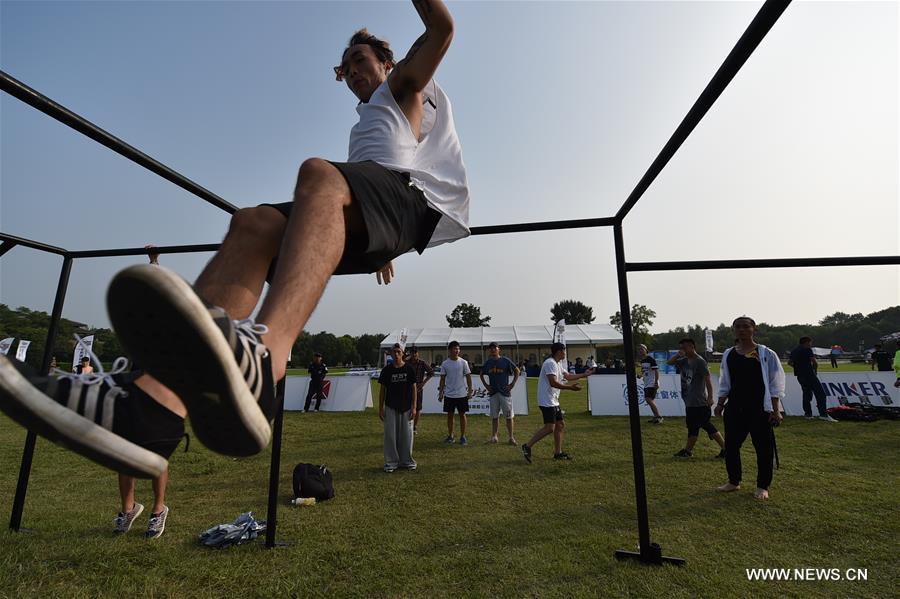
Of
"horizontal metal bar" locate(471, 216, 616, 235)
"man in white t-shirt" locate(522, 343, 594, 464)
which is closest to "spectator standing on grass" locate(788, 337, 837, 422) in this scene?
"man in white t-shirt" locate(522, 343, 594, 464)

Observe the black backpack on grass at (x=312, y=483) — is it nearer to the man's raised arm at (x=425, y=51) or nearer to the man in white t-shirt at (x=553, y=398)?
the man in white t-shirt at (x=553, y=398)

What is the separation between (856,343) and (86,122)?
95.0 m

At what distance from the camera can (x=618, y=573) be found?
8.38ft

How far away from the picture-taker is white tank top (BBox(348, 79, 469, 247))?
147 centimetres

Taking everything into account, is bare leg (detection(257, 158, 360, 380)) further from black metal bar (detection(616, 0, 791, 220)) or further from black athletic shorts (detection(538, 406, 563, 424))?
black athletic shorts (detection(538, 406, 563, 424))

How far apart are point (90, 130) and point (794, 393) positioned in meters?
13.0

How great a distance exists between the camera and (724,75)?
1420mm

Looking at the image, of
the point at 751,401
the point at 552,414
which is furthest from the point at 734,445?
the point at 552,414

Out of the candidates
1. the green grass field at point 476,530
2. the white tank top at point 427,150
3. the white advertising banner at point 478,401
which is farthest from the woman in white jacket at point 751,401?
the white advertising banner at point 478,401

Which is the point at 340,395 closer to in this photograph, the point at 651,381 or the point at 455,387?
the point at 455,387

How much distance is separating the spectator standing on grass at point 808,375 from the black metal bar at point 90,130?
35.7 ft

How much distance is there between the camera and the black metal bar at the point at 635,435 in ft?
8.32

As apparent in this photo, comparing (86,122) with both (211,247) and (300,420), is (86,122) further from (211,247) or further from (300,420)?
(300,420)

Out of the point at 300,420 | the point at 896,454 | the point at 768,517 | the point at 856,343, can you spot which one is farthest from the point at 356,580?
the point at 856,343
